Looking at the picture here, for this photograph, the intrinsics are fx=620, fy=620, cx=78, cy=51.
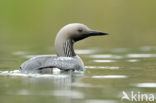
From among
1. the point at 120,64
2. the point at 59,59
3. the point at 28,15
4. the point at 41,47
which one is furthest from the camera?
the point at 28,15

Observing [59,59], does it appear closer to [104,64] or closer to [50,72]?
[50,72]

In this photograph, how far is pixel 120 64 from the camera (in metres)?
13.0

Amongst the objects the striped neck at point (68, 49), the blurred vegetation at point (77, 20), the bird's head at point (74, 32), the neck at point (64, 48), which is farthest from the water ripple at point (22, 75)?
the blurred vegetation at point (77, 20)

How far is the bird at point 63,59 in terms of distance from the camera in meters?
10.9

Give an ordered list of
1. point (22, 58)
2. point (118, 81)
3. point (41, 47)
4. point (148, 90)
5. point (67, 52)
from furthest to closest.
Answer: point (41, 47) < point (22, 58) < point (67, 52) < point (118, 81) < point (148, 90)

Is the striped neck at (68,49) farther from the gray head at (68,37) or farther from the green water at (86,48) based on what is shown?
the green water at (86,48)

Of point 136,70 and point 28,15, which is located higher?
point 28,15

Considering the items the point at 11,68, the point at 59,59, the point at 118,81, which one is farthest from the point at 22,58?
the point at 118,81

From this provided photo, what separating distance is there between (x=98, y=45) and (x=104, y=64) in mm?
4950

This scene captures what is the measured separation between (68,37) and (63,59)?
1.07 meters

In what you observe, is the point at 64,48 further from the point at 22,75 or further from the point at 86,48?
the point at 86,48

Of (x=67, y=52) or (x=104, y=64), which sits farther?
(x=104, y=64)

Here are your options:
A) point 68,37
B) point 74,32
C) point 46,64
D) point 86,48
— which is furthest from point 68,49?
point 86,48

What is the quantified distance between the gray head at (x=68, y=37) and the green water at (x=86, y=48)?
2.00 ft
